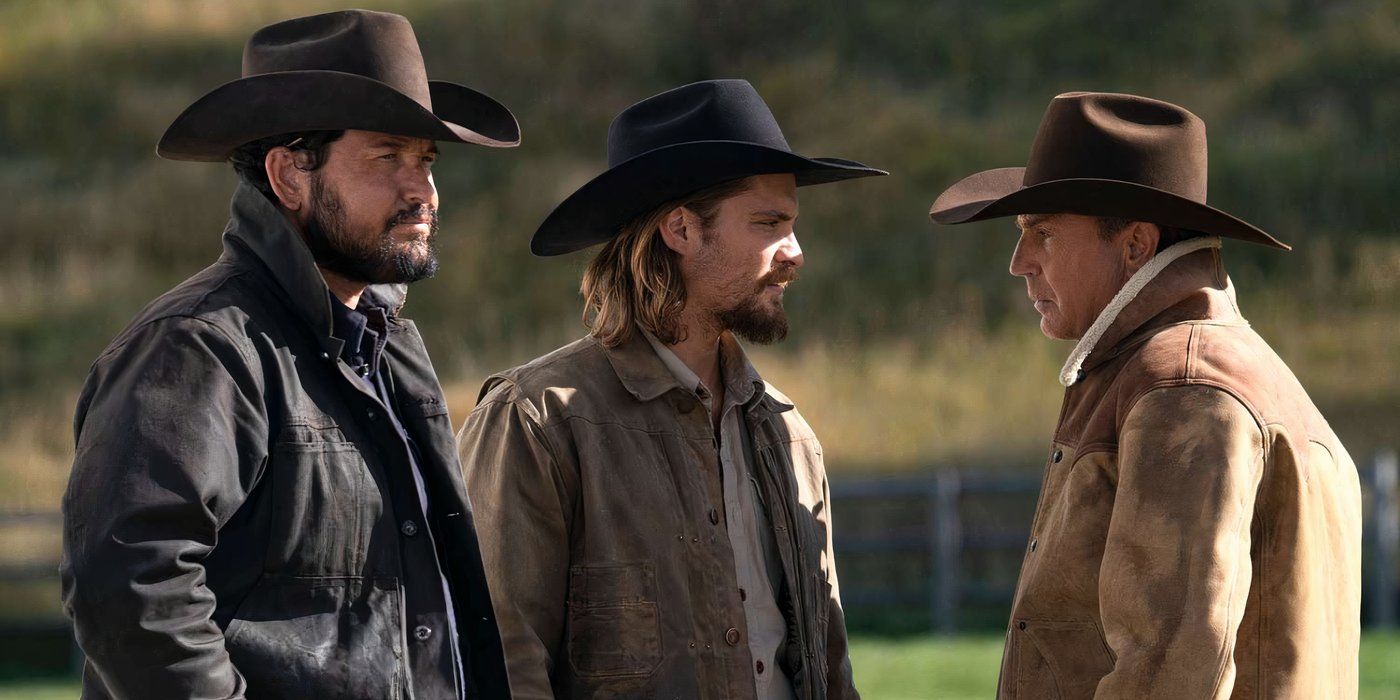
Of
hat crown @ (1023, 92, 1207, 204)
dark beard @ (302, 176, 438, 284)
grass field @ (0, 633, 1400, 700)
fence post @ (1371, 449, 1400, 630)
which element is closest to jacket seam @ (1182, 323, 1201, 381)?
hat crown @ (1023, 92, 1207, 204)

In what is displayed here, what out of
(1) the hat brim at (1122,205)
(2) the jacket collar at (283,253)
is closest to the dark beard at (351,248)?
(2) the jacket collar at (283,253)

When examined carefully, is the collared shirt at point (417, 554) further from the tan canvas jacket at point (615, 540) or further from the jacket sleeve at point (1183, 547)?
the jacket sleeve at point (1183, 547)

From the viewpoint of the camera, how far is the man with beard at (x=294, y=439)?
2.69 meters

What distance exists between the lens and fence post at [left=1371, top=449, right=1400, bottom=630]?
1255cm

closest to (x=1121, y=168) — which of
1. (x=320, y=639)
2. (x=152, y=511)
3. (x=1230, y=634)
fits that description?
(x=1230, y=634)

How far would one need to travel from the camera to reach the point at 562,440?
3689mm

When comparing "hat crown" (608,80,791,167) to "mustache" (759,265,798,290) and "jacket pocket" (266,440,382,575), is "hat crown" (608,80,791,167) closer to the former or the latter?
"mustache" (759,265,798,290)

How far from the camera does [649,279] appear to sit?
393 cm

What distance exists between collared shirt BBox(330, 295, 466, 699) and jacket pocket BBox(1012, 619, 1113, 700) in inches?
40.6

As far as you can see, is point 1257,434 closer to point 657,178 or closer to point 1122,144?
point 1122,144

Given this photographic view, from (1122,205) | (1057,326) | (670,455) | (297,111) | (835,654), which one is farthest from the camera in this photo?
(835,654)

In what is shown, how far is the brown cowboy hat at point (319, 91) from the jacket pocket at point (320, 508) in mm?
597

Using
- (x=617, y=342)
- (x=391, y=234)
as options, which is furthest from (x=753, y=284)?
(x=391, y=234)

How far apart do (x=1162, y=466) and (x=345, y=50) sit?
5.31 feet
